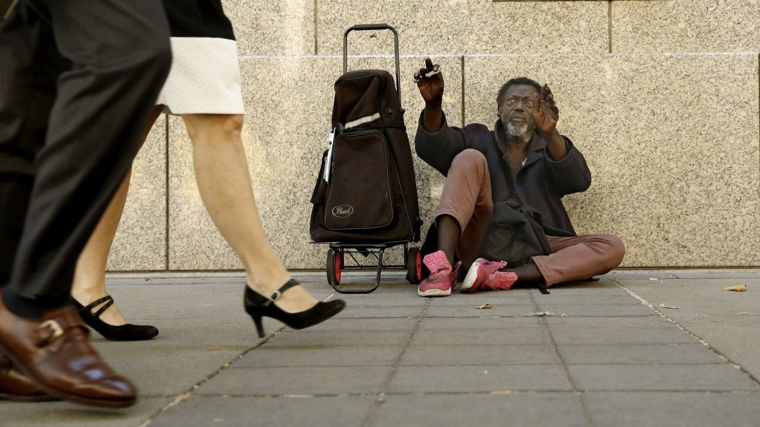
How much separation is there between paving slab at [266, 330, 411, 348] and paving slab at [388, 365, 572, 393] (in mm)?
483

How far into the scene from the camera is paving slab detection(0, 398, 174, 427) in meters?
1.97

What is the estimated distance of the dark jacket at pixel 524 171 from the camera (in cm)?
506

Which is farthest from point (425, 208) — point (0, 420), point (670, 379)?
point (0, 420)

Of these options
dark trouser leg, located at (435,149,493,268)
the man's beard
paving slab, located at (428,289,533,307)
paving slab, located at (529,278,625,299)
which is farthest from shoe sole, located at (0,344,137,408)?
the man's beard

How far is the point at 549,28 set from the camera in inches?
227

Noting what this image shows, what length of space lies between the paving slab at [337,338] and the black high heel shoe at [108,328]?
48 cm

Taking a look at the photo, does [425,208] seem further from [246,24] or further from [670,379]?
[670,379]

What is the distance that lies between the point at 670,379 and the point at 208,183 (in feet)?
5.01

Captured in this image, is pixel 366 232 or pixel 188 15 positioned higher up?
pixel 188 15

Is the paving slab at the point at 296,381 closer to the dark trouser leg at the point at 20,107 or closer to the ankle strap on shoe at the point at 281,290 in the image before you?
the ankle strap on shoe at the point at 281,290

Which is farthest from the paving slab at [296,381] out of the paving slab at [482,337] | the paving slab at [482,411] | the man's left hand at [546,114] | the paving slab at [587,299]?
the man's left hand at [546,114]

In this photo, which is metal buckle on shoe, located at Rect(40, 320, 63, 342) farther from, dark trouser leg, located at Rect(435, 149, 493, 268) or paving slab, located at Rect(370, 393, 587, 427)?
dark trouser leg, located at Rect(435, 149, 493, 268)

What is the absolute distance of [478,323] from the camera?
341cm

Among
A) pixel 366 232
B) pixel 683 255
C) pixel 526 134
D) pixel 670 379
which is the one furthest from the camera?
pixel 683 255
